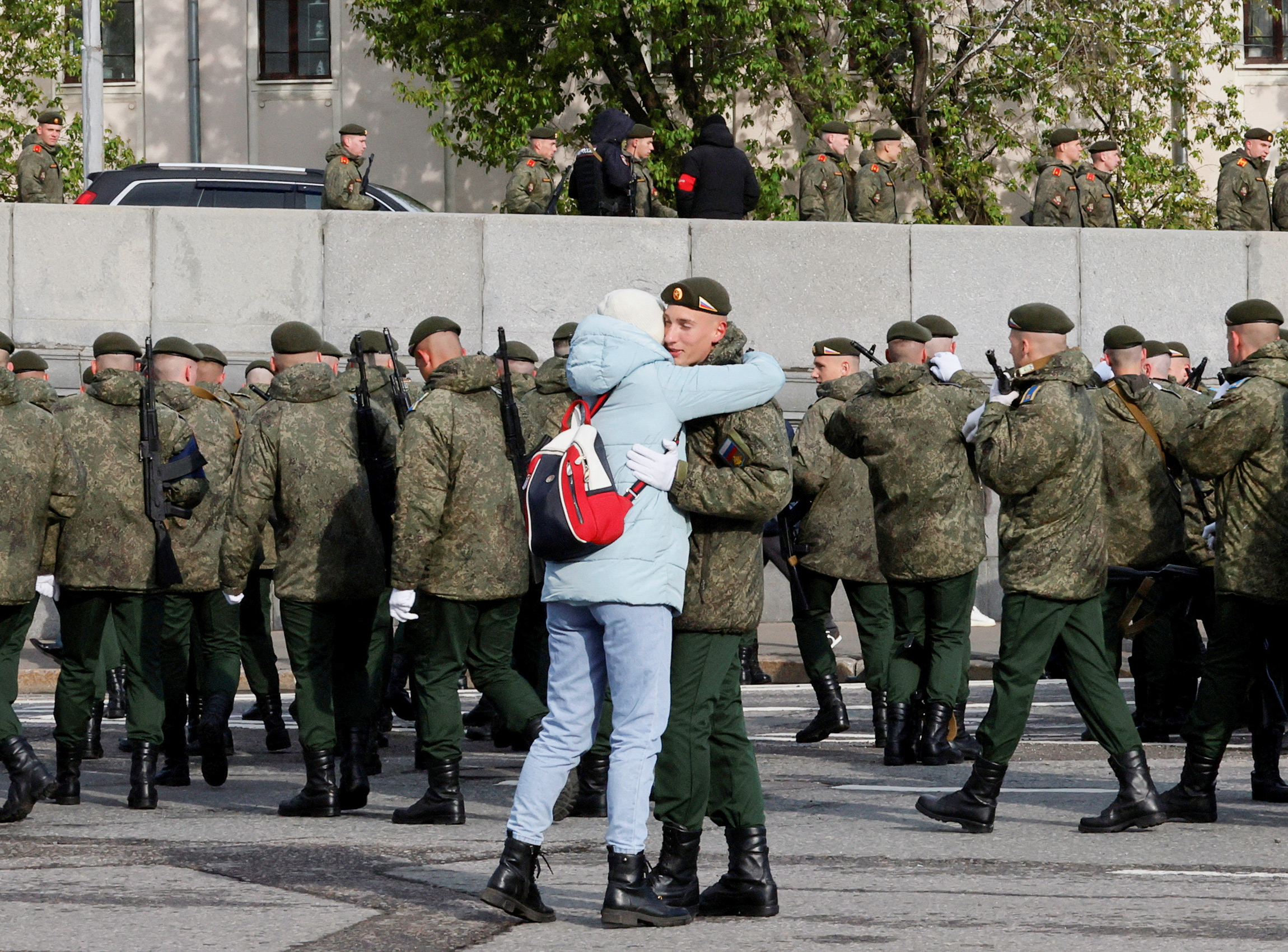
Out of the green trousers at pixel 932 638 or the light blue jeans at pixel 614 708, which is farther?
the green trousers at pixel 932 638

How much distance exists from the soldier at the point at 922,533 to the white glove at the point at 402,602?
2.57 meters

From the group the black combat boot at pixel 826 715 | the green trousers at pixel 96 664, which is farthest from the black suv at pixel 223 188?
the green trousers at pixel 96 664

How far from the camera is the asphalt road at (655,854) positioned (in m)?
5.65

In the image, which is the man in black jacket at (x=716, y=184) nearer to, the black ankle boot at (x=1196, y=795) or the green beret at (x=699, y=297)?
the black ankle boot at (x=1196, y=795)

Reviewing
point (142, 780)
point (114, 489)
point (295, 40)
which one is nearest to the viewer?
point (142, 780)

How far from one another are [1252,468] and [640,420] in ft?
9.40

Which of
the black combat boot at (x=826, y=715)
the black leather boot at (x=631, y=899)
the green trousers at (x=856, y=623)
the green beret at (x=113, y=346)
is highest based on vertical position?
→ the green beret at (x=113, y=346)

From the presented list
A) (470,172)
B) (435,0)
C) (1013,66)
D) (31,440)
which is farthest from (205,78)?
(31,440)

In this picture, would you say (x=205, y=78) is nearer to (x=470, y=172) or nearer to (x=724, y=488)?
(x=470, y=172)

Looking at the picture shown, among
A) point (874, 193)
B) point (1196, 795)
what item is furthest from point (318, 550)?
point (874, 193)

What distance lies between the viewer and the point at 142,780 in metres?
8.29

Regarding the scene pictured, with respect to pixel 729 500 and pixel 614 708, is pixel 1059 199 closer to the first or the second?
pixel 729 500

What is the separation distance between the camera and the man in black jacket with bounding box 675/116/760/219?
17.3 meters

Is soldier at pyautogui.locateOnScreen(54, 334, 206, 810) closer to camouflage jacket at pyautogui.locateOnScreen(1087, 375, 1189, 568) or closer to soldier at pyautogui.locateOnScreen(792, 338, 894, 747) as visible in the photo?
soldier at pyautogui.locateOnScreen(792, 338, 894, 747)
